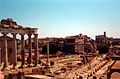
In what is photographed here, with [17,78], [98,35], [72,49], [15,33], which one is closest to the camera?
[17,78]

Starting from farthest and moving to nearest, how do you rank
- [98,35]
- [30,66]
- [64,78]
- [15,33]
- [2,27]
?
[98,35] → [30,66] → [15,33] → [2,27] → [64,78]

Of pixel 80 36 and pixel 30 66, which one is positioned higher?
pixel 80 36

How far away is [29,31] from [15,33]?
2.90m

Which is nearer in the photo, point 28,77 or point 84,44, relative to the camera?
point 28,77

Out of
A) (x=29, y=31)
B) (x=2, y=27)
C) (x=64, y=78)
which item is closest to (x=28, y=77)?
(x=64, y=78)

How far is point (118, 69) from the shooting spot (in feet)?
77.9

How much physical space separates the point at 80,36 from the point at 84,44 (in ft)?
13.3

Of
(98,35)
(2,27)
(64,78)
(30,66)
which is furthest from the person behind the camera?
(98,35)

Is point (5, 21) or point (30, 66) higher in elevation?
point (5, 21)

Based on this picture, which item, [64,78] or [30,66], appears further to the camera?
[30,66]

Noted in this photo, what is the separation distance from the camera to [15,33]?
3055cm

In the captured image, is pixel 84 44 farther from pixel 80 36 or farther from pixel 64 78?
pixel 64 78

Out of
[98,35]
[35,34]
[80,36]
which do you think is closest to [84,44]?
[80,36]

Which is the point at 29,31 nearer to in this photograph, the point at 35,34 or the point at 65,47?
the point at 35,34
